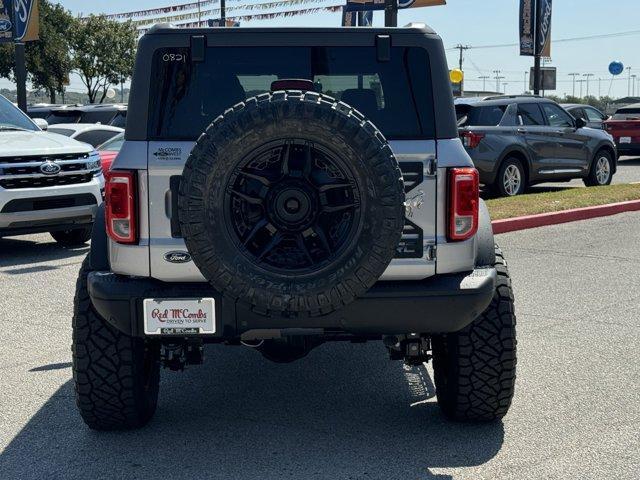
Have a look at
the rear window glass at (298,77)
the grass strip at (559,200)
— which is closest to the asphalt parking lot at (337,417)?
the rear window glass at (298,77)

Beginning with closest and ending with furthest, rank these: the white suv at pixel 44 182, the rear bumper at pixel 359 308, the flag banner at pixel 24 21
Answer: the rear bumper at pixel 359 308 → the white suv at pixel 44 182 → the flag banner at pixel 24 21

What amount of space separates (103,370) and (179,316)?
602 mm

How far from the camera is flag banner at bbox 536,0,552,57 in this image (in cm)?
2637

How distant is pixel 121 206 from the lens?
4109 mm

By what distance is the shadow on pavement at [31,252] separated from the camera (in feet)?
31.6

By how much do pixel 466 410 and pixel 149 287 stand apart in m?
1.59

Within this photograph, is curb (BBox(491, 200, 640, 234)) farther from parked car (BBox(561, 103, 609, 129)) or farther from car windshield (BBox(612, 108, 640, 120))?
car windshield (BBox(612, 108, 640, 120))

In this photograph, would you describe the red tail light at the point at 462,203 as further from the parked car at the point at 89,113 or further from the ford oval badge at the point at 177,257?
the parked car at the point at 89,113

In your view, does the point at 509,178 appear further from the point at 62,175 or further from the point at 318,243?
the point at 318,243

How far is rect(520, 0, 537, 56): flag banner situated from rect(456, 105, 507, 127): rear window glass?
12.4 m

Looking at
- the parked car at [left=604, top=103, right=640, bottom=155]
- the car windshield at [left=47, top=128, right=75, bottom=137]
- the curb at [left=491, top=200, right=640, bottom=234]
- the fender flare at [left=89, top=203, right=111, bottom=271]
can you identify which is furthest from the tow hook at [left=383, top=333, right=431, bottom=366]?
the parked car at [left=604, top=103, right=640, bottom=155]

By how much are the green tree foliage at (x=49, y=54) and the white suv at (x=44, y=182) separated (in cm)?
4568

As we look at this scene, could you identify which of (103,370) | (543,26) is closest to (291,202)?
(103,370)

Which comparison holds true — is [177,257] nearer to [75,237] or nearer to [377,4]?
[75,237]
